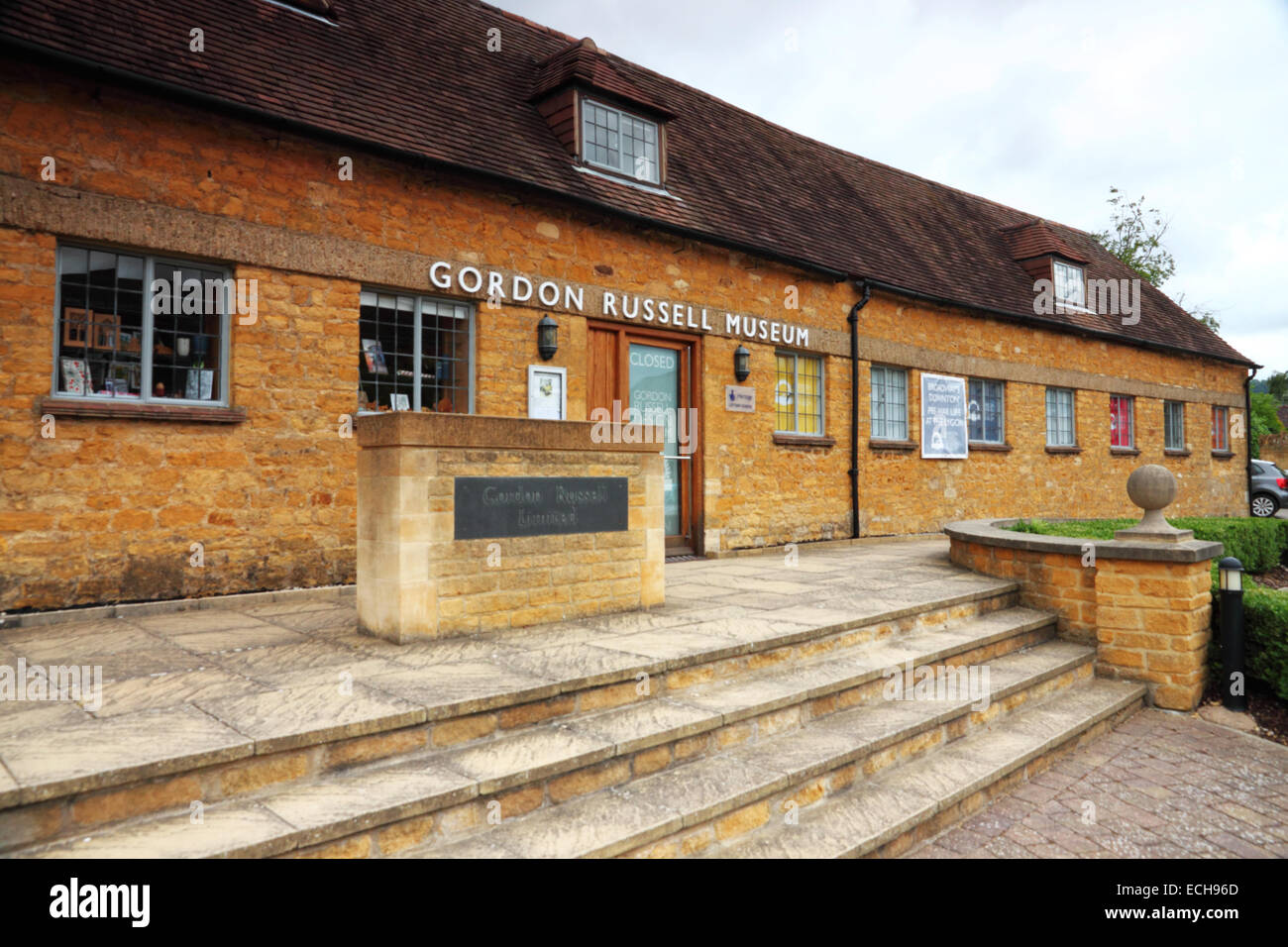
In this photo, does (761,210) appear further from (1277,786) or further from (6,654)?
(6,654)

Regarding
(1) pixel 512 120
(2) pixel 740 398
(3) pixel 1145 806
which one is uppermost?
(1) pixel 512 120

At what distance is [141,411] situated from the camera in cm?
630

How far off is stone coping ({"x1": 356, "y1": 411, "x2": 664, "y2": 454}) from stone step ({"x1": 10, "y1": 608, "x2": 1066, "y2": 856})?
1.98 meters

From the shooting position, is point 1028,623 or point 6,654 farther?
point 1028,623

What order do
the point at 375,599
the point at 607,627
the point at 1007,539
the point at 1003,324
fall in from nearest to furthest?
1. the point at 375,599
2. the point at 607,627
3. the point at 1007,539
4. the point at 1003,324

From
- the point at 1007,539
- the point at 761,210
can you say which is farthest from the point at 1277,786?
the point at 761,210

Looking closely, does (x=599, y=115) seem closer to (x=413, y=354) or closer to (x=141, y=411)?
(x=413, y=354)

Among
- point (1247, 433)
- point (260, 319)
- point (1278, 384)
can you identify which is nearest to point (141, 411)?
point (260, 319)

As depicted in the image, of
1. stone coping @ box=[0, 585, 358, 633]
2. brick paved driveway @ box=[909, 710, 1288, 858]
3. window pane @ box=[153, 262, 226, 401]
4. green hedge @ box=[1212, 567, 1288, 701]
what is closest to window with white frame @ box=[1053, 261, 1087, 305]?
green hedge @ box=[1212, 567, 1288, 701]

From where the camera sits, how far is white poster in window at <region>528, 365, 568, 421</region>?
8.58 meters

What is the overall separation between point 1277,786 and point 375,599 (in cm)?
564

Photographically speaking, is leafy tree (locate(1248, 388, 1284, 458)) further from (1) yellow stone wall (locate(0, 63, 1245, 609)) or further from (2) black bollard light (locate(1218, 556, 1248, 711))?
(1) yellow stone wall (locate(0, 63, 1245, 609))

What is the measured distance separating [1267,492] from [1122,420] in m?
8.42
